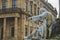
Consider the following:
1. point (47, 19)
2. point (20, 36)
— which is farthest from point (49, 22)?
point (20, 36)

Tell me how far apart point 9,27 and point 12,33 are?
149cm

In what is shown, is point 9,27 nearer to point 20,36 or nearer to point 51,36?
point 20,36

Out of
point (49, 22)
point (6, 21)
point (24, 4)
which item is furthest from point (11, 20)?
point (49, 22)

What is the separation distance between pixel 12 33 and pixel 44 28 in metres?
40.0

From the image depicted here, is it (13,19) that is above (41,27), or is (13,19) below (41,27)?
below

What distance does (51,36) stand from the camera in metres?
9.74

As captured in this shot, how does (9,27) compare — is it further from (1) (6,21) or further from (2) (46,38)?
(2) (46,38)

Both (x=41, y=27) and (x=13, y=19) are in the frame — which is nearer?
(x=41, y=27)

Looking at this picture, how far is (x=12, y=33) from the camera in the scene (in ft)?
162

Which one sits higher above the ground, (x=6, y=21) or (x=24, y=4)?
(x=24, y=4)

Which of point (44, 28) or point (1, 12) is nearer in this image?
point (44, 28)

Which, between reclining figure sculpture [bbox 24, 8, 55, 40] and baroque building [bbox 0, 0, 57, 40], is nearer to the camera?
reclining figure sculpture [bbox 24, 8, 55, 40]

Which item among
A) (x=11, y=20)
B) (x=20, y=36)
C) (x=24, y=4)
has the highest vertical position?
(x=24, y=4)

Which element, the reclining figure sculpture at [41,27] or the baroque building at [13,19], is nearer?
the reclining figure sculpture at [41,27]
